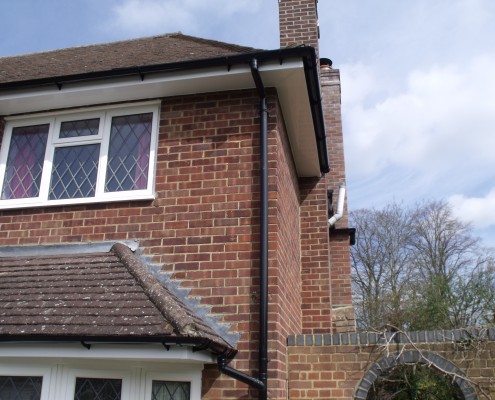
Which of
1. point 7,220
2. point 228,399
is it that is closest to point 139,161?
point 7,220

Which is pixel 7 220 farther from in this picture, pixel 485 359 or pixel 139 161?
pixel 485 359

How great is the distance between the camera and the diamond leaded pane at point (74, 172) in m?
Result: 5.92

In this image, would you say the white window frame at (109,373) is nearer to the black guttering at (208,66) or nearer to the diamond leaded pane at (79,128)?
the diamond leaded pane at (79,128)

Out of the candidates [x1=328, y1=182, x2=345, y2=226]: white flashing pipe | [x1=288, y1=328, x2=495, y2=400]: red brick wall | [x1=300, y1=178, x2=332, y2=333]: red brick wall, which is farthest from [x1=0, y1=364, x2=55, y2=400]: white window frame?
[x1=328, y1=182, x2=345, y2=226]: white flashing pipe

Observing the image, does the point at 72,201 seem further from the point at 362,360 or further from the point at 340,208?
the point at 340,208

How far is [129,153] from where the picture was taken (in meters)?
5.95

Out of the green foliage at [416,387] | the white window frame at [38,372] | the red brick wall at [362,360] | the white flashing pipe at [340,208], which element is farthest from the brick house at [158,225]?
the green foliage at [416,387]

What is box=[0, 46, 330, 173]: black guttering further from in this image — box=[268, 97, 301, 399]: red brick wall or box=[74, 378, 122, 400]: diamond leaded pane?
box=[74, 378, 122, 400]: diamond leaded pane

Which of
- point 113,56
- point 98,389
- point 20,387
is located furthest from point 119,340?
point 113,56

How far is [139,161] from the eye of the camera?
5.90m

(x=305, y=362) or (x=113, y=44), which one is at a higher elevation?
(x=113, y=44)

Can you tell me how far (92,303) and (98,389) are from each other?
0.86 metres

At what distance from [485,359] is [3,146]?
6285mm

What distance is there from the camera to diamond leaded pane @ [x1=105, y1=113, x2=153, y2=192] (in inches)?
229
